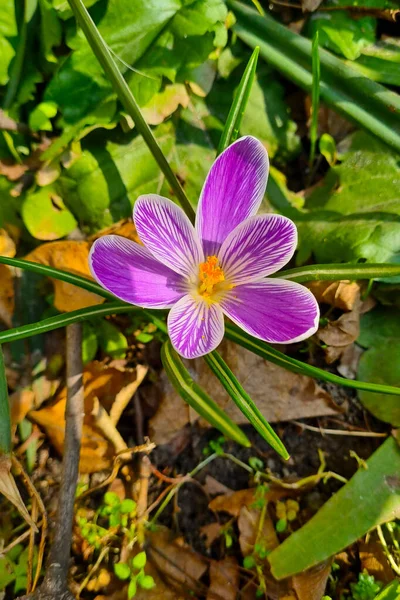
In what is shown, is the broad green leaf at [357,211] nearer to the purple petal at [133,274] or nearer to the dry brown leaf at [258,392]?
the dry brown leaf at [258,392]

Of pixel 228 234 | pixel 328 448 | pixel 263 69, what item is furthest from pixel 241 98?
pixel 328 448

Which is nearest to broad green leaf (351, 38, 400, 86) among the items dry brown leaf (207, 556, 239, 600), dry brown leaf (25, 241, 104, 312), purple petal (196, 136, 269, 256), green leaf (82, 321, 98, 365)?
purple petal (196, 136, 269, 256)

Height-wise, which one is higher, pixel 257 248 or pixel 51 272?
pixel 51 272

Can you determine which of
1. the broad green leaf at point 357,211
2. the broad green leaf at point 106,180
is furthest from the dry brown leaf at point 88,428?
the broad green leaf at point 357,211

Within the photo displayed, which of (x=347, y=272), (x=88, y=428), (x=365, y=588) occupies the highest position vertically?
(x=347, y=272)

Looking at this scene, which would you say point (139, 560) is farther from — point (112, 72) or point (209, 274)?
point (112, 72)

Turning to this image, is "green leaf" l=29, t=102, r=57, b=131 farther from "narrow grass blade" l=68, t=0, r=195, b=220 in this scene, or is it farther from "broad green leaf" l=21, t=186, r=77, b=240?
"narrow grass blade" l=68, t=0, r=195, b=220

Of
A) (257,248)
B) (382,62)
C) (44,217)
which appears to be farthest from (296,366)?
(382,62)
